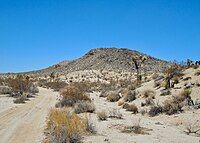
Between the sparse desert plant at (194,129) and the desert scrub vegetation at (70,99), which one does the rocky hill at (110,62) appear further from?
the sparse desert plant at (194,129)

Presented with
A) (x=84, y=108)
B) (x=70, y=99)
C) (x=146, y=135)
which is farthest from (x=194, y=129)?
(x=70, y=99)

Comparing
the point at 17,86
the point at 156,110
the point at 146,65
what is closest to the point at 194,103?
the point at 156,110

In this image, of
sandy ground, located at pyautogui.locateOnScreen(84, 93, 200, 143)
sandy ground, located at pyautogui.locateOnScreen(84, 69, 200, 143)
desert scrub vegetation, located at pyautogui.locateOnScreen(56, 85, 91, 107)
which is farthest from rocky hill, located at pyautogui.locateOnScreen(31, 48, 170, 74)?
sandy ground, located at pyautogui.locateOnScreen(84, 93, 200, 143)

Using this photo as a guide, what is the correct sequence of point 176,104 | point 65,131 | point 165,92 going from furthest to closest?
point 165,92 < point 176,104 < point 65,131

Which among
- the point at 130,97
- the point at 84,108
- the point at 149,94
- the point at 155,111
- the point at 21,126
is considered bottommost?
the point at 21,126

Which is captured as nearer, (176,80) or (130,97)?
(176,80)

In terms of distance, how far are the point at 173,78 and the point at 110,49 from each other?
99310mm

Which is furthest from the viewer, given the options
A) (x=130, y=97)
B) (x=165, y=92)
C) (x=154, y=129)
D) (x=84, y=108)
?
(x=130, y=97)

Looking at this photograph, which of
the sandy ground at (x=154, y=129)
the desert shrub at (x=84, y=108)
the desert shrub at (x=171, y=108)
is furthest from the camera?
the desert shrub at (x=84, y=108)

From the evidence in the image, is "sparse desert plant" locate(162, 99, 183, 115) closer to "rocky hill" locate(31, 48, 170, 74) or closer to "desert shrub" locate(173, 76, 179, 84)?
"desert shrub" locate(173, 76, 179, 84)

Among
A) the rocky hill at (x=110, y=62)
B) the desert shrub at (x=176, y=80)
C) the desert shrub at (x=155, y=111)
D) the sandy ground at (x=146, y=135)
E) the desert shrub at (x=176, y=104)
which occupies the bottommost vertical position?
the sandy ground at (x=146, y=135)

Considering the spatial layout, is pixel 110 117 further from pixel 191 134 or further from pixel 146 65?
pixel 146 65

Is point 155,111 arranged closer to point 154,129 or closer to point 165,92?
point 154,129

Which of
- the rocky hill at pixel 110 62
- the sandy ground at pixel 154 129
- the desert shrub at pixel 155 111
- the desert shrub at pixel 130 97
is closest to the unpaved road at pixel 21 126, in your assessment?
the sandy ground at pixel 154 129
